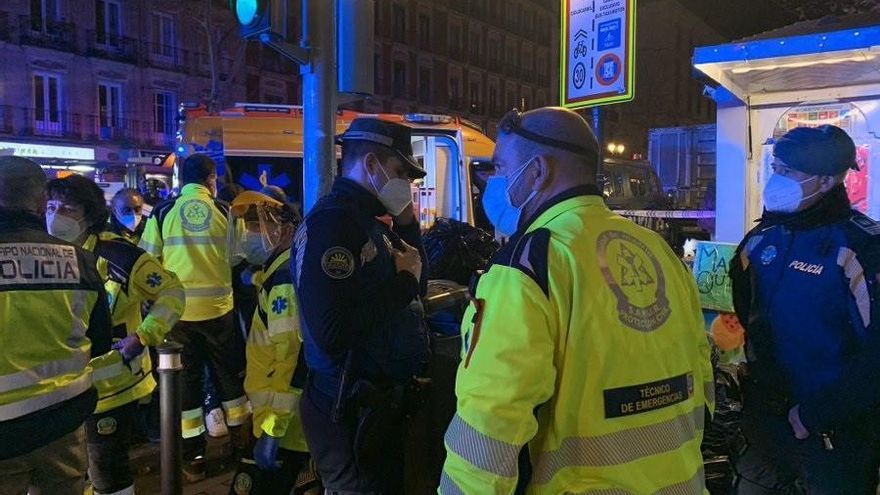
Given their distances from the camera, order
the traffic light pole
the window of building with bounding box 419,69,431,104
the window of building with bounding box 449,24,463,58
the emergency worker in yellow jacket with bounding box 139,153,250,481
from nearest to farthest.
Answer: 1. the traffic light pole
2. the emergency worker in yellow jacket with bounding box 139,153,250,481
3. the window of building with bounding box 419,69,431,104
4. the window of building with bounding box 449,24,463,58

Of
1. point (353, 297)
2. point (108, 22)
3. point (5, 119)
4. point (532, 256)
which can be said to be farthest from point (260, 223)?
point (108, 22)

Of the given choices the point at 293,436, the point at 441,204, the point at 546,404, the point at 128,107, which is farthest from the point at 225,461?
the point at 128,107

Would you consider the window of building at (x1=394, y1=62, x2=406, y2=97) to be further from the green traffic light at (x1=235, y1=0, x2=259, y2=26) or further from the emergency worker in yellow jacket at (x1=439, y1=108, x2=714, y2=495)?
the emergency worker in yellow jacket at (x1=439, y1=108, x2=714, y2=495)

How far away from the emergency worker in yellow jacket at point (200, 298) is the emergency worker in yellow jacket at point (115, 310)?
1.50 meters

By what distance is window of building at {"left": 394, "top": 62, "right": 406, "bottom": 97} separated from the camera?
4612 cm

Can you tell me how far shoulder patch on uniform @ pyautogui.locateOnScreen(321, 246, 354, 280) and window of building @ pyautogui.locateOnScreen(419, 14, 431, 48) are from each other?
4701 cm

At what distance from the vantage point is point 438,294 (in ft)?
13.1

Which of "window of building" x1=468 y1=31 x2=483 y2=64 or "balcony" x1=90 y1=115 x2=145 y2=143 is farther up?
"window of building" x1=468 y1=31 x2=483 y2=64

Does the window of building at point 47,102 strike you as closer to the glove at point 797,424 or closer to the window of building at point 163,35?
the window of building at point 163,35

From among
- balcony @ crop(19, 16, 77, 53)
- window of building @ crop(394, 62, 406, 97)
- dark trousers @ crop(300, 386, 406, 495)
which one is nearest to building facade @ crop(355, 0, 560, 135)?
window of building @ crop(394, 62, 406, 97)

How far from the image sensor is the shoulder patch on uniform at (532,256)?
1.59 meters

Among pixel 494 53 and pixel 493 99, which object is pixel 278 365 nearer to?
pixel 493 99

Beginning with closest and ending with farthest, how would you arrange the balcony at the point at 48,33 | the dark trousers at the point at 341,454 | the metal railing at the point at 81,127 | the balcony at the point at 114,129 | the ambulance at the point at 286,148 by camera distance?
1. the dark trousers at the point at 341,454
2. the ambulance at the point at 286,148
3. the metal railing at the point at 81,127
4. the balcony at the point at 48,33
5. the balcony at the point at 114,129

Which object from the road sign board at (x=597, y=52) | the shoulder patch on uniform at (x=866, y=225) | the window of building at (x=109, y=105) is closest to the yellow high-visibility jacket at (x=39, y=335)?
the shoulder patch on uniform at (x=866, y=225)
